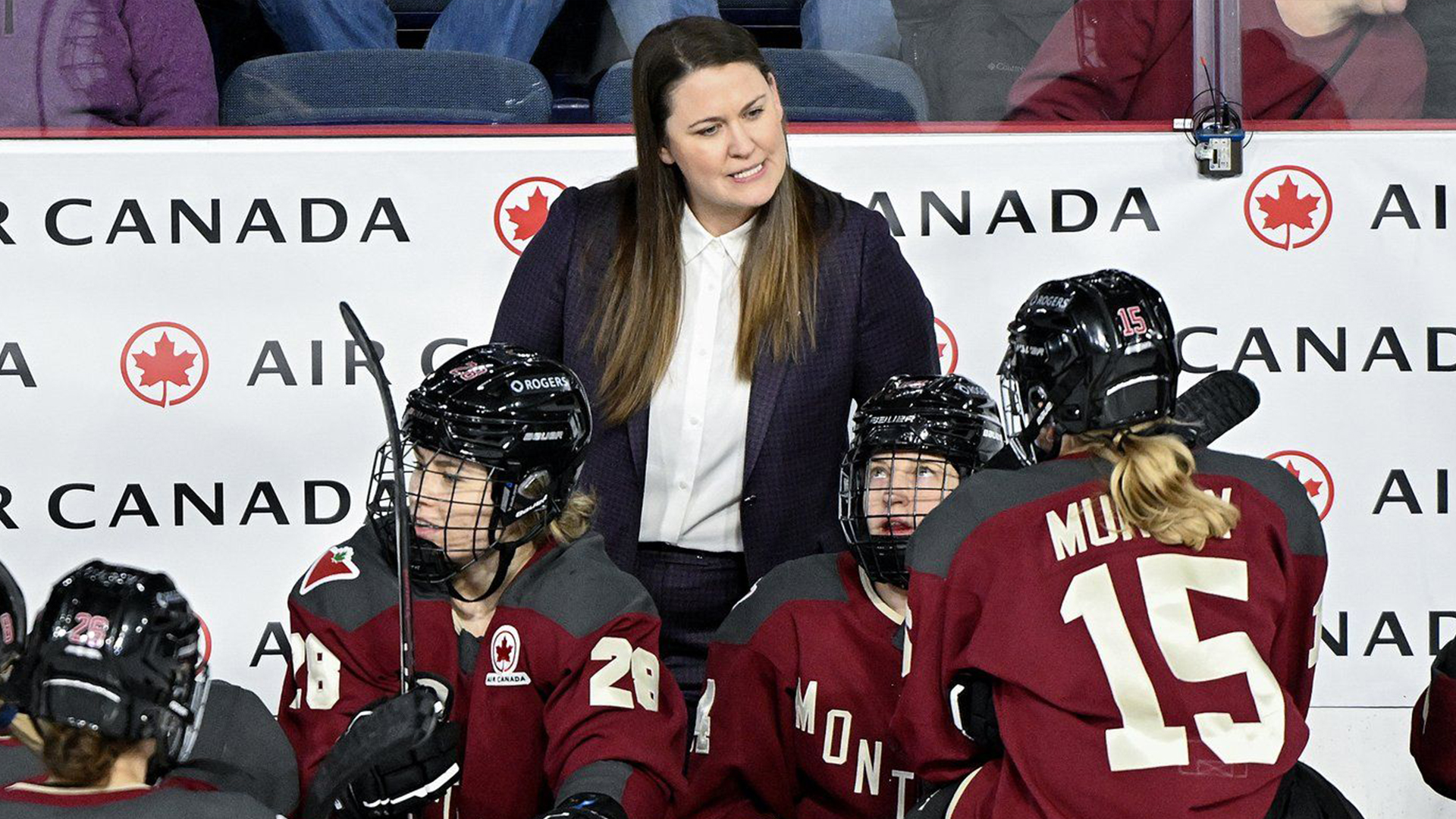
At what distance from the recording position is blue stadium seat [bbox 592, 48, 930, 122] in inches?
139

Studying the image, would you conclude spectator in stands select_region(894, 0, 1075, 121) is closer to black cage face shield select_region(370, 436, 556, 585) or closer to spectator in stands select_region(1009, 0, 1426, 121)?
spectator in stands select_region(1009, 0, 1426, 121)

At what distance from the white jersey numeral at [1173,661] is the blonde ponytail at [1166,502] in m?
0.03

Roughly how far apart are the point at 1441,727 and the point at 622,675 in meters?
1.06

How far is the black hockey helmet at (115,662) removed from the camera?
173 cm

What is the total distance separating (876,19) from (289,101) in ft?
4.06

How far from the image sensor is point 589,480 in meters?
2.77

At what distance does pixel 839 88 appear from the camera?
3.54m

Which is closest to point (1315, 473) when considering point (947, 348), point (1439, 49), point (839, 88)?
point (947, 348)

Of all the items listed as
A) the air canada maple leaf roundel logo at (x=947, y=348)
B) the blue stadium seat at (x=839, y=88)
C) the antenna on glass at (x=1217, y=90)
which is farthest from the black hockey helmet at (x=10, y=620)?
the antenna on glass at (x=1217, y=90)

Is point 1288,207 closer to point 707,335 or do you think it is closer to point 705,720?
point 707,335

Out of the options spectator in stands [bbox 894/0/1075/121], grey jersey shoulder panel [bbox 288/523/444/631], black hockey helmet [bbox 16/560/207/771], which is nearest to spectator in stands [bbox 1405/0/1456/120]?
spectator in stands [bbox 894/0/1075/121]

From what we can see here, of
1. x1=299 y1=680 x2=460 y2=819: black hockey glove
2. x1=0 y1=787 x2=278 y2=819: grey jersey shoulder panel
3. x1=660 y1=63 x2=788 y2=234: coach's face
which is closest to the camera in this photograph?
x1=0 y1=787 x2=278 y2=819: grey jersey shoulder panel

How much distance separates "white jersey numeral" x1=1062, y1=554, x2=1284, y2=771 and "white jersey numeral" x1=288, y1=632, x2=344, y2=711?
101 cm

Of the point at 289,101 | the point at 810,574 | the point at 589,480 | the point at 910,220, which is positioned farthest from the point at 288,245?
the point at 810,574
